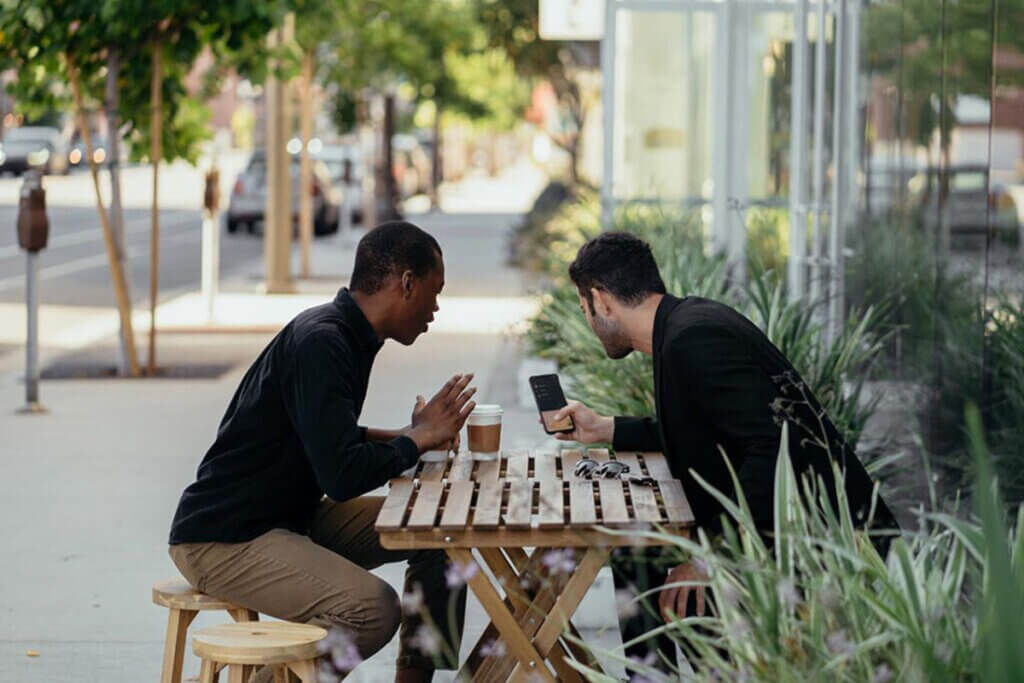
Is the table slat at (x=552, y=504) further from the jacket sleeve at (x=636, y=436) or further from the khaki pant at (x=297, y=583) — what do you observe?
the jacket sleeve at (x=636, y=436)

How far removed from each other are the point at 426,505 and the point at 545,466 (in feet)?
2.55

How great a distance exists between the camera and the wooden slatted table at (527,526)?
411 centimetres

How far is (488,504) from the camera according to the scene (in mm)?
4340

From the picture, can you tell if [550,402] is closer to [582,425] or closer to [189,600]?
[582,425]

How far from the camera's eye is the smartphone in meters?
5.09

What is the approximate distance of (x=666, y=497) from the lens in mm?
4449

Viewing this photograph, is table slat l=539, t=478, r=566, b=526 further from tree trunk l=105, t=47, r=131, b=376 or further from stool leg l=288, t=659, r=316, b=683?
tree trunk l=105, t=47, r=131, b=376

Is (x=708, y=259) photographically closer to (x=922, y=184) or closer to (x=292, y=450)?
(x=922, y=184)

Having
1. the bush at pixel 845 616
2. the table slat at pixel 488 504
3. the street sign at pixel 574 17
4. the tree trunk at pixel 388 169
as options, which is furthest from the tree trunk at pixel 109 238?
the tree trunk at pixel 388 169

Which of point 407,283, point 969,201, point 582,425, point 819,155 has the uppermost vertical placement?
point 819,155

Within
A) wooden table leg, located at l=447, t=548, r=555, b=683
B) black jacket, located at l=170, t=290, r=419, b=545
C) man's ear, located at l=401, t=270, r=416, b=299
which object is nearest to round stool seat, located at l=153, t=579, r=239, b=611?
black jacket, located at l=170, t=290, r=419, b=545

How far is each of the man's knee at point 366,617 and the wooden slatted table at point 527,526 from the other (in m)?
0.27

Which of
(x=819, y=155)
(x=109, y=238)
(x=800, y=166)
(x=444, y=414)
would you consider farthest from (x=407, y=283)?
(x=109, y=238)

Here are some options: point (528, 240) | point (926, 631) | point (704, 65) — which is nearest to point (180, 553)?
point (926, 631)
